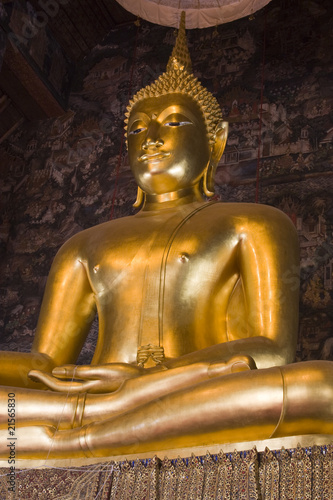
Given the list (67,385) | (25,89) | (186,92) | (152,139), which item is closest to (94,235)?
(152,139)

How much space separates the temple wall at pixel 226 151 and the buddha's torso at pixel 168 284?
901 mm

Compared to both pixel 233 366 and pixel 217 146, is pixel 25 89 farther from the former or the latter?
pixel 233 366

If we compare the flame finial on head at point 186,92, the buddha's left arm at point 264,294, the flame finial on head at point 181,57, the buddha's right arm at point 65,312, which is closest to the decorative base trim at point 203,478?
the buddha's left arm at point 264,294

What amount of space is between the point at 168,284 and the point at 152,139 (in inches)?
25.0

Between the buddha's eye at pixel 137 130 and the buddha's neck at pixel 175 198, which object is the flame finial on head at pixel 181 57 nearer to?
the buddha's eye at pixel 137 130

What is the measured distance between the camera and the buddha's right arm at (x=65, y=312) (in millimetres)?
2992

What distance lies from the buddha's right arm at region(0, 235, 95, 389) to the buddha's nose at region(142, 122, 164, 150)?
52 centimetres

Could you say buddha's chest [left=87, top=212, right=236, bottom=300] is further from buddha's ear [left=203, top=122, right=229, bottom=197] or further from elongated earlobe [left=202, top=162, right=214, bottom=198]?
buddha's ear [left=203, top=122, right=229, bottom=197]

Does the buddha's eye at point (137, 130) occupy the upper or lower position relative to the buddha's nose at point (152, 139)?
upper

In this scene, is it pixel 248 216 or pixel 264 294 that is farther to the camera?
pixel 248 216

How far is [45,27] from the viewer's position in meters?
4.58

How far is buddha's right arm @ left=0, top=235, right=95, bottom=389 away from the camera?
118 inches

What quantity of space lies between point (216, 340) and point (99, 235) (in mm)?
715

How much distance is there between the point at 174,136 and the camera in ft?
10.3
